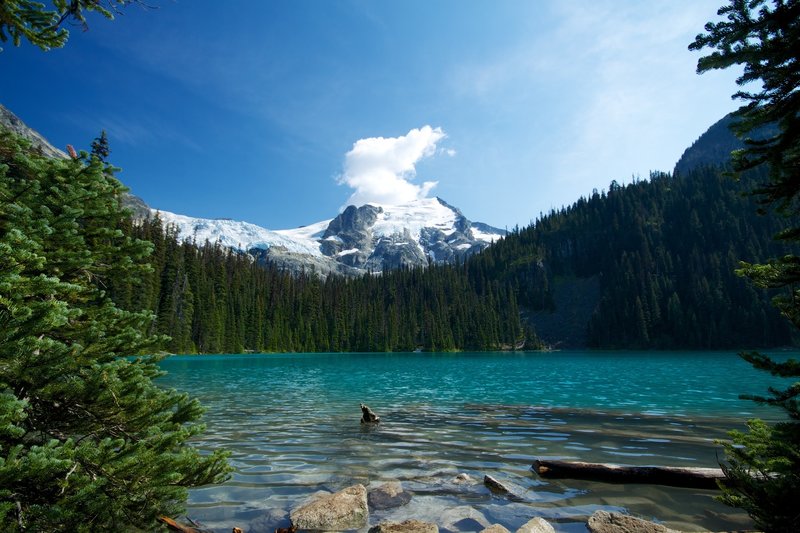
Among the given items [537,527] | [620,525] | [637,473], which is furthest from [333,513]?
[637,473]

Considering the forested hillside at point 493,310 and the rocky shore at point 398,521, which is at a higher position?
the forested hillside at point 493,310

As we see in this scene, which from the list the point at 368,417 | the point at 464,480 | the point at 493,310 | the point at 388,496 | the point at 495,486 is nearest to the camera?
the point at 388,496

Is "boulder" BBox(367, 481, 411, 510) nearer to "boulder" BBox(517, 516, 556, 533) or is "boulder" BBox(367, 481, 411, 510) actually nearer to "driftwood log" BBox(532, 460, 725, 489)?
"boulder" BBox(517, 516, 556, 533)

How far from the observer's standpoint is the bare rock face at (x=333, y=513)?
9500 millimetres

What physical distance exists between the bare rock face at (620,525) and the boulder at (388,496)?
183 inches

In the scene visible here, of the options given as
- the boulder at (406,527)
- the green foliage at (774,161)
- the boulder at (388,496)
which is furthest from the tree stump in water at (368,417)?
the green foliage at (774,161)

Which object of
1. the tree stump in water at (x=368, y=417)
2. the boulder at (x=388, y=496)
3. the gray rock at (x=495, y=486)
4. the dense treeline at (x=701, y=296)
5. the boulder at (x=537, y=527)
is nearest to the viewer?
the boulder at (x=537, y=527)

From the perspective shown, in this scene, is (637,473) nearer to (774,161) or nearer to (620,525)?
(620,525)

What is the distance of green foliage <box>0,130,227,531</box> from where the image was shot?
489 centimetres

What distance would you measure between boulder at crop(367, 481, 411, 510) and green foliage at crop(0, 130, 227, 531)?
5446 mm

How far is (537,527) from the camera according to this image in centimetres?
888

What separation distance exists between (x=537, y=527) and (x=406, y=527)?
9.08 feet

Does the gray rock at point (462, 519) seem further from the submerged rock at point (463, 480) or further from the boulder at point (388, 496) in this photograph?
the submerged rock at point (463, 480)

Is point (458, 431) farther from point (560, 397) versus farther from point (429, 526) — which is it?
point (560, 397)
